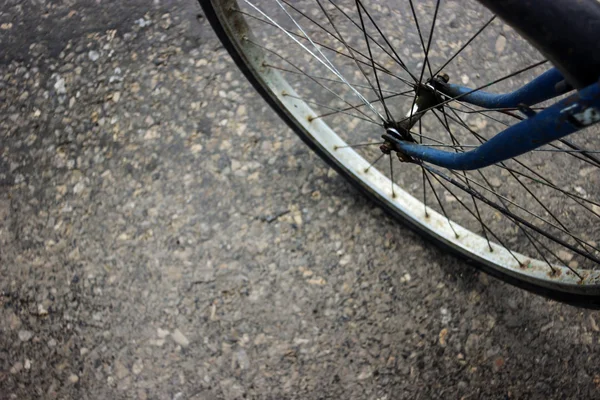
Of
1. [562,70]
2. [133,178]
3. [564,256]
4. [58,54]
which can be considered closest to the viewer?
[562,70]

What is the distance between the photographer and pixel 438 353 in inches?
69.6

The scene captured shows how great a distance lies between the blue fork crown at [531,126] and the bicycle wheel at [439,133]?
0.17m

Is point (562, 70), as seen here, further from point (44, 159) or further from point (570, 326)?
point (44, 159)

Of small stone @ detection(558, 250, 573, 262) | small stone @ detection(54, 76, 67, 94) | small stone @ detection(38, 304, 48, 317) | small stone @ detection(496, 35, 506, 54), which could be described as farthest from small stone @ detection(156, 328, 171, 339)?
small stone @ detection(496, 35, 506, 54)

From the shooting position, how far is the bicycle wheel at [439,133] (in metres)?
1.67

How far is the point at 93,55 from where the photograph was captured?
2256 mm

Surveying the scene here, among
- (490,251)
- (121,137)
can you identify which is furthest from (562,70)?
(121,137)

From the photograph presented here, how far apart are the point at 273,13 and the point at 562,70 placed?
1.61 meters

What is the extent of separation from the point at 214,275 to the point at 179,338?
0.24 meters

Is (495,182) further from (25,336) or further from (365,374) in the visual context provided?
(25,336)

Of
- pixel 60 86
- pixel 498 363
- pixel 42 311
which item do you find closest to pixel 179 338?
pixel 42 311

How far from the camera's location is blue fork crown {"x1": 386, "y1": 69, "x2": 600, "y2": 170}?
0.88 m

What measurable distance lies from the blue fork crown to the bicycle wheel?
0.57 feet

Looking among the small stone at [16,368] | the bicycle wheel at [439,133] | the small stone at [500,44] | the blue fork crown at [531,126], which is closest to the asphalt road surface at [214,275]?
the small stone at [16,368]
